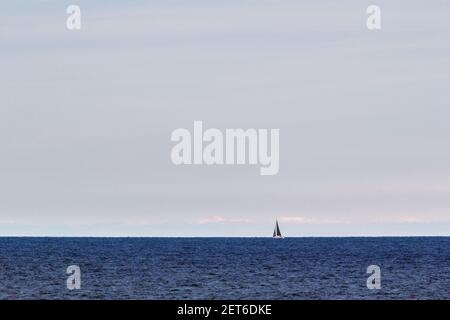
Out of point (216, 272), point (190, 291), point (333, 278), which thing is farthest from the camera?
point (216, 272)

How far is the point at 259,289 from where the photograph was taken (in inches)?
3669

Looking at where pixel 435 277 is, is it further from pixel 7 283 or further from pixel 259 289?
pixel 7 283

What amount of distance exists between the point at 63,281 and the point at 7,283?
20.2 feet

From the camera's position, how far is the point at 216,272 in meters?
122
